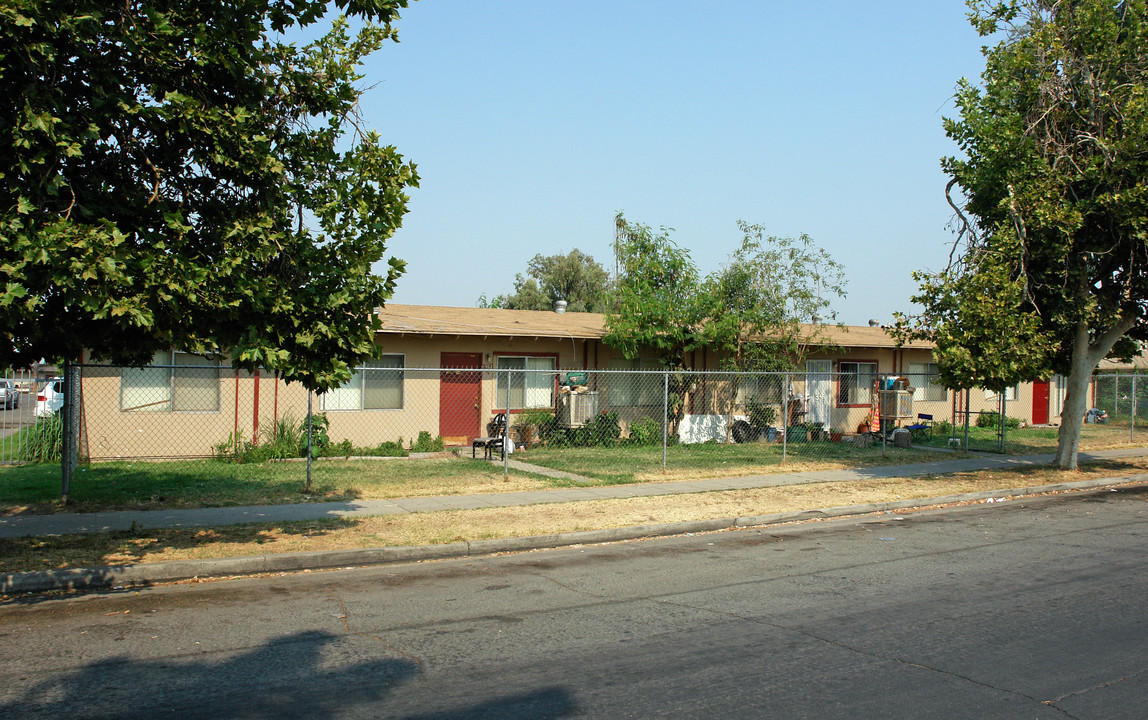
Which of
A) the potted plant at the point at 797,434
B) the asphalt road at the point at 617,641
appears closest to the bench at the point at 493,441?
the asphalt road at the point at 617,641

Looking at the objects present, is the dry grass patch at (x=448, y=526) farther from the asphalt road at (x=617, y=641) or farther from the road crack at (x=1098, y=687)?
the road crack at (x=1098, y=687)

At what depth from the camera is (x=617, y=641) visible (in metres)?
6.01

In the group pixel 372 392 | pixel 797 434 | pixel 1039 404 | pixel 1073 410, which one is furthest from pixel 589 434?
pixel 1039 404

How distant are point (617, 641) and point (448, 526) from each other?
4.60m

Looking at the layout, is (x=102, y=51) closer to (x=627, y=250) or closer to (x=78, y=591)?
(x=78, y=591)

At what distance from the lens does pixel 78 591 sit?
7.42 metres

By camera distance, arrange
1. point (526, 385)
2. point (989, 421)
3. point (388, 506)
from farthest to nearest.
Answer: point (989, 421)
point (526, 385)
point (388, 506)

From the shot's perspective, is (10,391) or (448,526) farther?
(10,391)

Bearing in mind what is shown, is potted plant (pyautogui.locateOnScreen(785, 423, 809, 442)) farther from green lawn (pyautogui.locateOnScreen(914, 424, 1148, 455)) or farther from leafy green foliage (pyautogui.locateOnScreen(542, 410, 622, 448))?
leafy green foliage (pyautogui.locateOnScreen(542, 410, 622, 448))

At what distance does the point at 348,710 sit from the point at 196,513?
6.85m

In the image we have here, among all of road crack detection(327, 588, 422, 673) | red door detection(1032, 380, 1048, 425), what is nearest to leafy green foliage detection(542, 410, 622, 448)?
road crack detection(327, 588, 422, 673)

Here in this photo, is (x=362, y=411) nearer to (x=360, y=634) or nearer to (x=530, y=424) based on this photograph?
(x=530, y=424)

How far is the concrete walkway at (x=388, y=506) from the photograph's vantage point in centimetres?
959

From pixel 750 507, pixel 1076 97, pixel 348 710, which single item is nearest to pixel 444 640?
pixel 348 710
